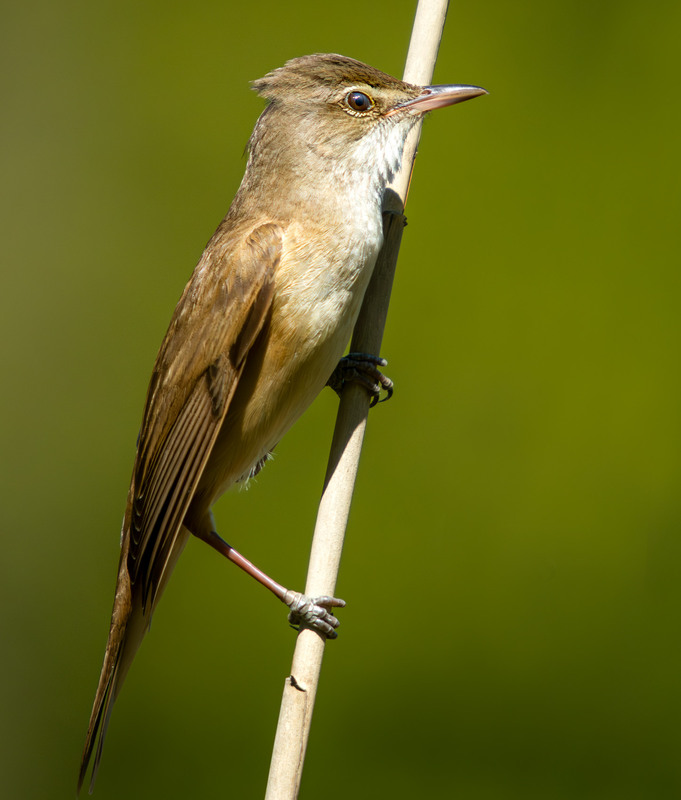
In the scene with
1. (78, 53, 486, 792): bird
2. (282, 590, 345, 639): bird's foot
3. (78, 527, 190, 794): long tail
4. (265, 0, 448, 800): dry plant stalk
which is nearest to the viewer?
(265, 0, 448, 800): dry plant stalk

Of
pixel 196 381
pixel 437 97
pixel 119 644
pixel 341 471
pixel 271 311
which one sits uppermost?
pixel 437 97

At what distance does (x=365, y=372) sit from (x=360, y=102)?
79cm

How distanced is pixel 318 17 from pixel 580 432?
→ 2.51m

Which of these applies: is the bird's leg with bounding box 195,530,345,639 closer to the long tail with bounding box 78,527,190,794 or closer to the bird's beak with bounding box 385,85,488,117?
the long tail with bounding box 78,527,190,794

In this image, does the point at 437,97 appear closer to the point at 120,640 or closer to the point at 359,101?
the point at 359,101

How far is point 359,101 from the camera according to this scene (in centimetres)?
275

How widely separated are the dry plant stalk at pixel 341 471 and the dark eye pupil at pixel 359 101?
6.1 inches

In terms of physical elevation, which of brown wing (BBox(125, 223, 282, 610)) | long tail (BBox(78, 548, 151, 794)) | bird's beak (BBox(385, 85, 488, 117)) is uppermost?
bird's beak (BBox(385, 85, 488, 117))

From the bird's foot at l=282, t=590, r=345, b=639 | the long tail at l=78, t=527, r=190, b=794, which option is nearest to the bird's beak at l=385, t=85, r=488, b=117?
the bird's foot at l=282, t=590, r=345, b=639

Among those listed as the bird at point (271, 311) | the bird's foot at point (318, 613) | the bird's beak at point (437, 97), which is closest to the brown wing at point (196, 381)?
the bird at point (271, 311)

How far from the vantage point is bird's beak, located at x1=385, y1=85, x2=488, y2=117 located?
2660 millimetres

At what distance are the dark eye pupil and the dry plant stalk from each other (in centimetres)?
16

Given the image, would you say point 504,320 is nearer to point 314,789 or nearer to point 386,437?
point 386,437

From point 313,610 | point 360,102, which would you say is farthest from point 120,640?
point 360,102
